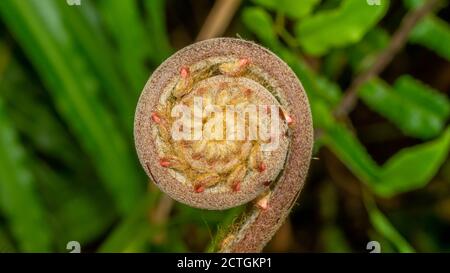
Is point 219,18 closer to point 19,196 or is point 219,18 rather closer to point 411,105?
point 411,105

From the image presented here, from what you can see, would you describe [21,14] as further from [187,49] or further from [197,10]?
[187,49]

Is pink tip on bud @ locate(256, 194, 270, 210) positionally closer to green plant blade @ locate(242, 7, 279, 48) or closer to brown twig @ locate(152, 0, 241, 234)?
green plant blade @ locate(242, 7, 279, 48)

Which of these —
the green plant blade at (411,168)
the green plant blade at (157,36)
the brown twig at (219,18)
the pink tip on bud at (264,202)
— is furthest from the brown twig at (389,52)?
the pink tip on bud at (264,202)

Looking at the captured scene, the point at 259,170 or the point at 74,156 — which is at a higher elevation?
the point at 259,170

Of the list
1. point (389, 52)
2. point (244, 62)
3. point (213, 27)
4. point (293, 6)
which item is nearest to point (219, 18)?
point (213, 27)

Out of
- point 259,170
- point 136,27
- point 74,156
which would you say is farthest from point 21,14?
point 259,170

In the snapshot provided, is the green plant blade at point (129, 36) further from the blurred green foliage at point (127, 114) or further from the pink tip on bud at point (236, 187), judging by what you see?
the pink tip on bud at point (236, 187)
